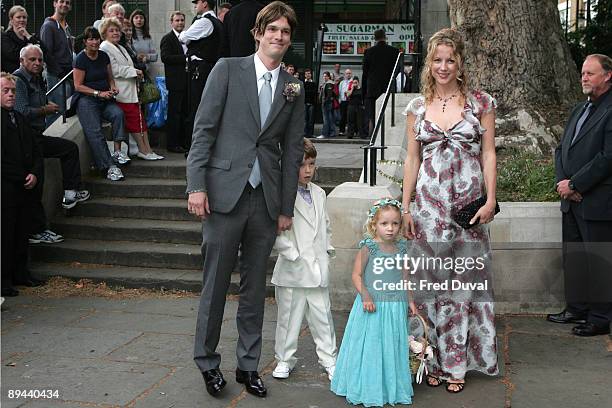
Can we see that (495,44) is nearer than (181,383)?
No

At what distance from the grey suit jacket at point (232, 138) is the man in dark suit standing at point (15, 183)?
3608 mm

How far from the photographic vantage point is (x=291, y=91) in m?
5.00

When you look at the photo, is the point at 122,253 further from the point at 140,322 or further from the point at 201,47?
the point at 201,47

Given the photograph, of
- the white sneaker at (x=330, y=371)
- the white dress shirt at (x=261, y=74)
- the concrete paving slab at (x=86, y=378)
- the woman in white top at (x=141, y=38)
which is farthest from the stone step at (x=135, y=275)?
the woman in white top at (x=141, y=38)

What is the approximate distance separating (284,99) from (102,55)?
5.59 meters

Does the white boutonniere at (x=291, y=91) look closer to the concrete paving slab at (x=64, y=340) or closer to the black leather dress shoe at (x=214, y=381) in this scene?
the black leather dress shoe at (x=214, y=381)

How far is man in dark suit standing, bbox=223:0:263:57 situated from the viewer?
9.48m

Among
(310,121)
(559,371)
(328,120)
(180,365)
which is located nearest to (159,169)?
(180,365)

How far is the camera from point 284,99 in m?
5.00

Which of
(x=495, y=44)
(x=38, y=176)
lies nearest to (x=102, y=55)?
(x=38, y=176)

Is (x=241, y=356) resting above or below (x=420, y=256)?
below

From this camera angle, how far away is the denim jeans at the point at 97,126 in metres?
9.60

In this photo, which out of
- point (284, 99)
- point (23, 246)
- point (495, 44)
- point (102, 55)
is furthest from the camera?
point (102, 55)

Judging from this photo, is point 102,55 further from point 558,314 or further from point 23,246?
point 558,314
